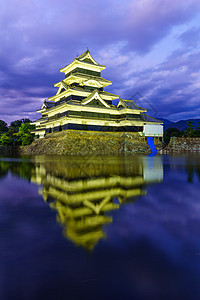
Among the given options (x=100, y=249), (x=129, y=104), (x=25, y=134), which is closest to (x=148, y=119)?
(x=129, y=104)

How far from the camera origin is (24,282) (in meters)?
1.74

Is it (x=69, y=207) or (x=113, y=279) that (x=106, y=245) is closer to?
(x=113, y=279)

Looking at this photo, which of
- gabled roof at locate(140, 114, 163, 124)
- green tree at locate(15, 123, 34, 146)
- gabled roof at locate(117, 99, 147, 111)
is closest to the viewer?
gabled roof at locate(117, 99, 147, 111)

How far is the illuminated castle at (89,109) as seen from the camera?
29.8 meters

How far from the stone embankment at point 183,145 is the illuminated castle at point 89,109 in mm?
3623

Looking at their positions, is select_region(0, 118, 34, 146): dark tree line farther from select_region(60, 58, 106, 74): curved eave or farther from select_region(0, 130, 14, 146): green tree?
select_region(60, 58, 106, 74): curved eave

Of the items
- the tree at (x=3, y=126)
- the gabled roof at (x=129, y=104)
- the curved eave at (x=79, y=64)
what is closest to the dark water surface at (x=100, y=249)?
the gabled roof at (x=129, y=104)

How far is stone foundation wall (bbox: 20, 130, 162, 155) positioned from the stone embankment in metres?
2.31

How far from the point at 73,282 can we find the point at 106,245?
2.44 ft

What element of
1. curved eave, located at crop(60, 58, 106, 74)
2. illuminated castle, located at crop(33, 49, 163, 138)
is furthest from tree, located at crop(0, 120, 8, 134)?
curved eave, located at crop(60, 58, 106, 74)

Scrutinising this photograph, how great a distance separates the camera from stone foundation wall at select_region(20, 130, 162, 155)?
26.8m

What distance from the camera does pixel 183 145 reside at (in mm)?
33688

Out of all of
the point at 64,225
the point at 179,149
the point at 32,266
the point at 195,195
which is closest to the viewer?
the point at 32,266

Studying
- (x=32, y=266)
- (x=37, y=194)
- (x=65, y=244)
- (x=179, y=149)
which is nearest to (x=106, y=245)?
(x=65, y=244)
